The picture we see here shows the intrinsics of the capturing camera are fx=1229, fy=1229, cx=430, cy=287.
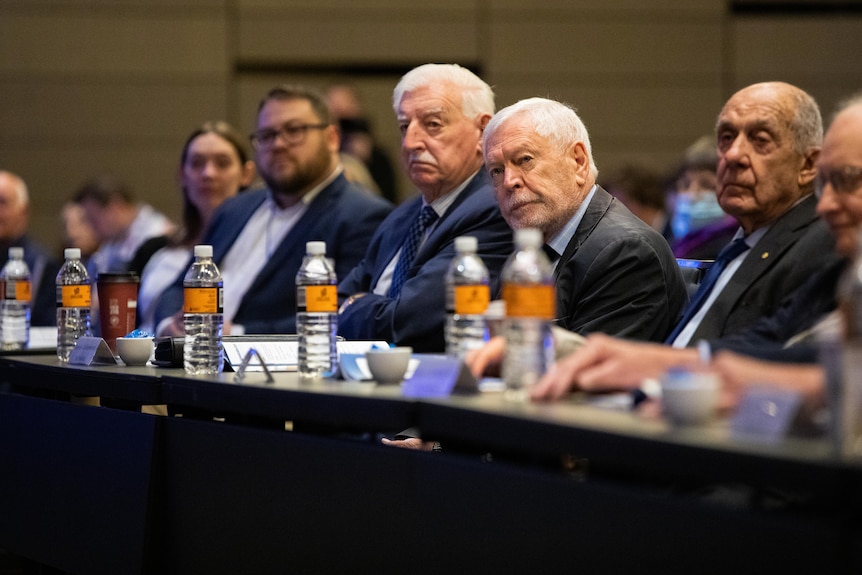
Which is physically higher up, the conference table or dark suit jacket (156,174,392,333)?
dark suit jacket (156,174,392,333)

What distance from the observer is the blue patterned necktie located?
361 cm

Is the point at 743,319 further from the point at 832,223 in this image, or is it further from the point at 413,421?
the point at 413,421

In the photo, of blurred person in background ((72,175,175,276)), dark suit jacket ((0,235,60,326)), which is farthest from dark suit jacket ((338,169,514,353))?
blurred person in background ((72,175,175,276))

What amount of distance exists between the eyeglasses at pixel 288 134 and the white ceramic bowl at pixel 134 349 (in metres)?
1.66

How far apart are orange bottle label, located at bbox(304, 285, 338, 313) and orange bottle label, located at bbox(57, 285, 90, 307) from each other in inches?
40.1

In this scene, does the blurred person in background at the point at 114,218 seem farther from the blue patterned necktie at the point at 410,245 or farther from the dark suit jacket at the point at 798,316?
the dark suit jacket at the point at 798,316

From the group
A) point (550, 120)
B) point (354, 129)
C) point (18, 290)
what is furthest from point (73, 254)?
point (354, 129)

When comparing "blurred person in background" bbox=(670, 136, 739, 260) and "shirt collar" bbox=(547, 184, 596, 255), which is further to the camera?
"blurred person in background" bbox=(670, 136, 739, 260)

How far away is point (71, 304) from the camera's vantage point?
3209mm

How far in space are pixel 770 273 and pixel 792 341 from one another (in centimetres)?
55

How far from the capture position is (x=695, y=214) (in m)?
5.09

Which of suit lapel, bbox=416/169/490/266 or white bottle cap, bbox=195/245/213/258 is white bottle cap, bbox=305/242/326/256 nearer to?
white bottle cap, bbox=195/245/213/258

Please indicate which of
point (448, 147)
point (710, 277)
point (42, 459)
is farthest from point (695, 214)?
point (42, 459)

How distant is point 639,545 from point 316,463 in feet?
2.58
